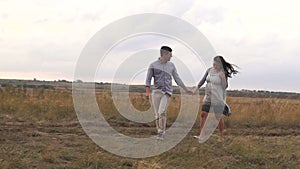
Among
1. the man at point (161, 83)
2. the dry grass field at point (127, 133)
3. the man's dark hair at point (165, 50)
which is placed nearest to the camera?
the dry grass field at point (127, 133)

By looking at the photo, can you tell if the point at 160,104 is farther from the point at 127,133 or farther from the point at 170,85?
the point at 127,133

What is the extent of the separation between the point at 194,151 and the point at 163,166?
1.38 m

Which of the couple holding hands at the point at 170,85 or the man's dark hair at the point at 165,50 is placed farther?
the couple holding hands at the point at 170,85

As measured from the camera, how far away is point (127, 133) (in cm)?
1103

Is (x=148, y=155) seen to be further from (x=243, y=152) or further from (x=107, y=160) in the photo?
(x=243, y=152)

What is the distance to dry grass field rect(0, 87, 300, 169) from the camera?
7270 millimetres

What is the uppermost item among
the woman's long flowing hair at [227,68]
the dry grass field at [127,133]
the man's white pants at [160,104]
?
the woman's long flowing hair at [227,68]

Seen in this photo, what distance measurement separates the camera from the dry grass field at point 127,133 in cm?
727

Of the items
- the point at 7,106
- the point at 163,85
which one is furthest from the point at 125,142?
the point at 7,106

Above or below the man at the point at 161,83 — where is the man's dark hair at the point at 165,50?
above

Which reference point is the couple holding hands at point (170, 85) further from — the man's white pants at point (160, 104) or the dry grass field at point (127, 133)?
the dry grass field at point (127, 133)

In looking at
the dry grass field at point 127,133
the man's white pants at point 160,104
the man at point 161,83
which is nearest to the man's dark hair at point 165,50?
the man at point 161,83

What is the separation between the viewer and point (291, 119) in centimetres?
1467

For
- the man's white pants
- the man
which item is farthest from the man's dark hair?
the man's white pants
